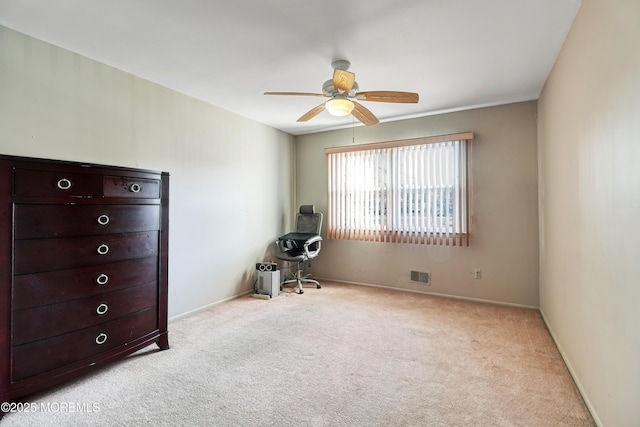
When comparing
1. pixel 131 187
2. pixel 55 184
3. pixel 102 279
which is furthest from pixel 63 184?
pixel 102 279

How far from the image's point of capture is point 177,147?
3256 mm

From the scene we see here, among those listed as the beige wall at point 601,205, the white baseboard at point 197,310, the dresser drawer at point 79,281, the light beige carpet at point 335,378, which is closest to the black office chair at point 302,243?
the white baseboard at point 197,310

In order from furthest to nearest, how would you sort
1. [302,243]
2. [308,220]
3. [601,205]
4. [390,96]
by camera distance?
1. [308,220]
2. [302,243]
3. [390,96]
4. [601,205]

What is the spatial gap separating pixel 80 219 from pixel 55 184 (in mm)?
258

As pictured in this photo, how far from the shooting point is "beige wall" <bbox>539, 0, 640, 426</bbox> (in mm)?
1254

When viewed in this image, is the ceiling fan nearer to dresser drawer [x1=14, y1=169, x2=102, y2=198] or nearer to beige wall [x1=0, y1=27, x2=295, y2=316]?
beige wall [x1=0, y1=27, x2=295, y2=316]

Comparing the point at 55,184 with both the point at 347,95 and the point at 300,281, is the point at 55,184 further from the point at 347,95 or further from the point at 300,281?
the point at 300,281

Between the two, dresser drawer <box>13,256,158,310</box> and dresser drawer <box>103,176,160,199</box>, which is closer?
dresser drawer <box>13,256,158,310</box>

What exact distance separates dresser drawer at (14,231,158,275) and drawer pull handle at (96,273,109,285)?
96 millimetres

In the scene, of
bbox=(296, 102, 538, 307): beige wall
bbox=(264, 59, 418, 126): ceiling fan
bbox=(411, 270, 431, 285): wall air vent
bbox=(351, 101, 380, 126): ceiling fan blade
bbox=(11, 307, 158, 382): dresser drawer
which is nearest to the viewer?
bbox=(11, 307, 158, 382): dresser drawer

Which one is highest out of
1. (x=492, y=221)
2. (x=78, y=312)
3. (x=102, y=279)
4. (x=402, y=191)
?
(x=402, y=191)

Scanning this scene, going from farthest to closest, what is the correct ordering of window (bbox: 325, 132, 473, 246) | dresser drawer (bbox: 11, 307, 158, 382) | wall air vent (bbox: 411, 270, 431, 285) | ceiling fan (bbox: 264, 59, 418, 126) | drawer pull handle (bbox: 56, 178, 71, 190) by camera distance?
wall air vent (bbox: 411, 270, 431, 285), window (bbox: 325, 132, 473, 246), ceiling fan (bbox: 264, 59, 418, 126), drawer pull handle (bbox: 56, 178, 71, 190), dresser drawer (bbox: 11, 307, 158, 382)

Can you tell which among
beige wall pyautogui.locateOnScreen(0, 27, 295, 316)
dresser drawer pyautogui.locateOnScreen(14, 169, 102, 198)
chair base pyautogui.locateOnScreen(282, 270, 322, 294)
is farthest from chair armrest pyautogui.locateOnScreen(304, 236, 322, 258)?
dresser drawer pyautogui.locateOnScreen(14, 169, 102, 198)

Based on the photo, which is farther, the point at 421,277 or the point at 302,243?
the point at 302,243
